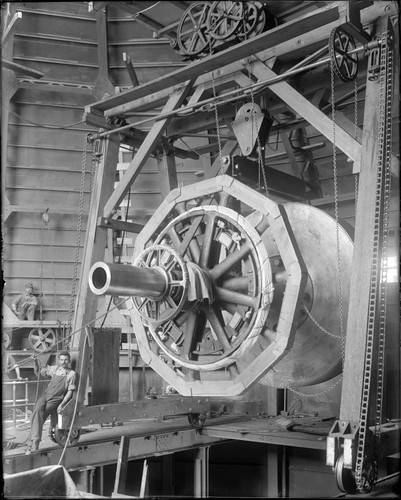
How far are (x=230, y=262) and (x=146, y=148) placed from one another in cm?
208

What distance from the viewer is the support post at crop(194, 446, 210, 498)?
9.32 metres

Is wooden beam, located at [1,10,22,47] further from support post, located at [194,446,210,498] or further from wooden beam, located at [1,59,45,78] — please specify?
support post, located at [194,446,210,498]

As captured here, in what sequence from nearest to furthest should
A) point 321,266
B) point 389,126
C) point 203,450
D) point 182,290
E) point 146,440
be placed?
point 389,126
point 182,290
point 321,266
point 146,440
point 203,450

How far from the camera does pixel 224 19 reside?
6922mm

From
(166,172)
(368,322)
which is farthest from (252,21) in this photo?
(368,322)

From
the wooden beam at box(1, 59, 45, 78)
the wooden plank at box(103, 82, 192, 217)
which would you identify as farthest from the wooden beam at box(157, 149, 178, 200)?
the wooden beam at box(1, 59, 45, 78)

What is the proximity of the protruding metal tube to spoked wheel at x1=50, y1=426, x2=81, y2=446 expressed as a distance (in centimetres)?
207

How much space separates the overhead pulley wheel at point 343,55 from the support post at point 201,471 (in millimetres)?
5765

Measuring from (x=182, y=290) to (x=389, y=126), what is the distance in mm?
2409

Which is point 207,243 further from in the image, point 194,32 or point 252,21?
point 194,32

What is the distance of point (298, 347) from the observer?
674cm

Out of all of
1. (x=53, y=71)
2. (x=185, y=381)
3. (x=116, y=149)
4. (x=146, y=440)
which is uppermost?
(x=53, y=71)

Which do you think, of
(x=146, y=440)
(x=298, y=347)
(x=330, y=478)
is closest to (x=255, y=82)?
(x=298, y=347)

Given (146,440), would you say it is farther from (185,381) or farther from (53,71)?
(53,71)
